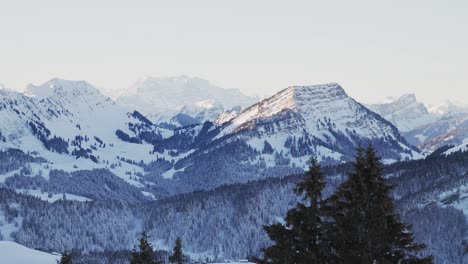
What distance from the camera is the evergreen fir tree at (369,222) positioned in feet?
125

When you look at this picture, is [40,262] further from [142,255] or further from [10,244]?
[142,255]

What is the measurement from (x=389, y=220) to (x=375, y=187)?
1.76 m

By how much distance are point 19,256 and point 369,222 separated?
522 ft

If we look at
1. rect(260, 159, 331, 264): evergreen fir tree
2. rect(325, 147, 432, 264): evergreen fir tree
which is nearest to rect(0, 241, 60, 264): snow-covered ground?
rect(260, 159, 331, 264): evergreen fir tree

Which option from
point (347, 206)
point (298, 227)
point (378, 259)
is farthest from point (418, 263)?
point (298, 227)

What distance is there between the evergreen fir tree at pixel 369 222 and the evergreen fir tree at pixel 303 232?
2.41 metres

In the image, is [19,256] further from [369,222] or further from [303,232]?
[369,222]

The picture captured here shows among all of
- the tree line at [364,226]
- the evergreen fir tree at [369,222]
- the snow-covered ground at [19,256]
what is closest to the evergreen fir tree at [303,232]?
the tree line at [364,226]

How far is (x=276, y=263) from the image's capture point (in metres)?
43.3

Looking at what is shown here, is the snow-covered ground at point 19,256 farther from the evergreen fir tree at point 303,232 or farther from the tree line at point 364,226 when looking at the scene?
the tree line at point 364,226

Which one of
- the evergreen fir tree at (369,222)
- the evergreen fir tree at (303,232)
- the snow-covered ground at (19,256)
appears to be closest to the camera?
the evergreen fir tree at (369,222)

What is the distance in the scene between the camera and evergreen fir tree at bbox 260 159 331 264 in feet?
139

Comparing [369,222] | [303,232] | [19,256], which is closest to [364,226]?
[369,222]

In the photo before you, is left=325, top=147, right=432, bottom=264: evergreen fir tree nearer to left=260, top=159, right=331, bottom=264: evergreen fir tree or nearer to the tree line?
the tree line
